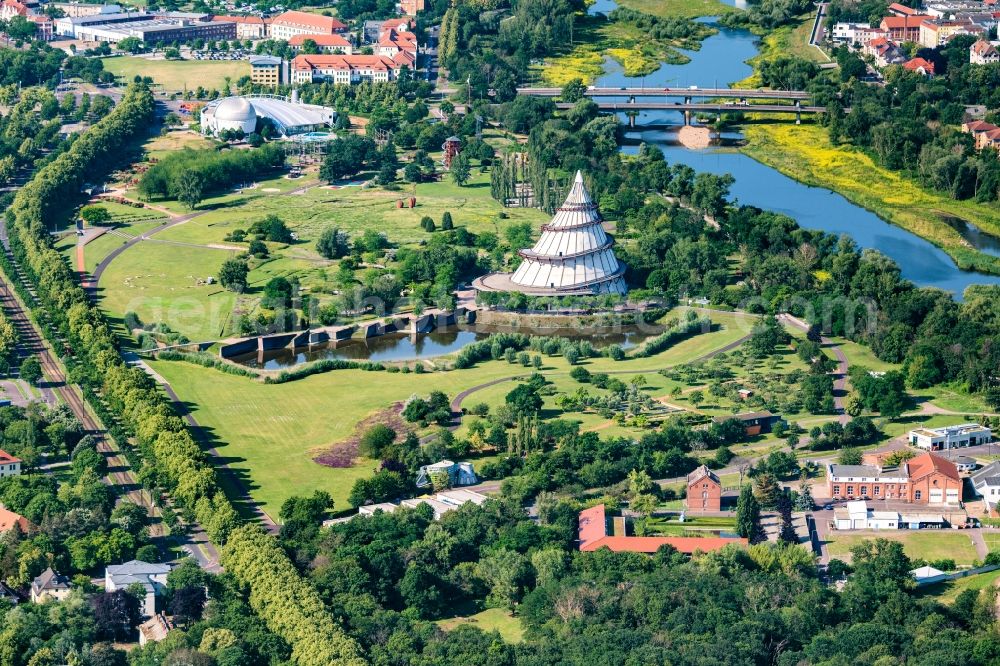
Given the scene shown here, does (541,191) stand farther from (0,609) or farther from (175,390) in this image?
(0,609)

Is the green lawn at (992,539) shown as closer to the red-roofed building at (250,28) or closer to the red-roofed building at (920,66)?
the red-roofed building at (920,66)

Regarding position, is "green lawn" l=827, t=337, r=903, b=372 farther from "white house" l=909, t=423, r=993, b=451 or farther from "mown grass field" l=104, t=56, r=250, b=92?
"mown grass field" l=104, t=56, r=250, b=92

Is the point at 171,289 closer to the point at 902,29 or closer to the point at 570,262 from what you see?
the point at 570,262

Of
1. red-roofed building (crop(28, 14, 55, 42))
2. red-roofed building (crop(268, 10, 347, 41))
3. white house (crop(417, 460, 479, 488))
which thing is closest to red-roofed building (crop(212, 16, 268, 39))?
red-roofed building (crop(268, 10, 347, 41))

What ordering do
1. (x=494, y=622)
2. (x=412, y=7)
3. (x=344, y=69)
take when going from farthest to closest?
(x=412, y=7) < (x=344, y=69) < (x=494, y=622)

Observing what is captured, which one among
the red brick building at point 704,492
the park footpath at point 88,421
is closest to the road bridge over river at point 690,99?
the park footpath at point 88,421

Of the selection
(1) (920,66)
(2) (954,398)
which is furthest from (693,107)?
(2) (954,398)
